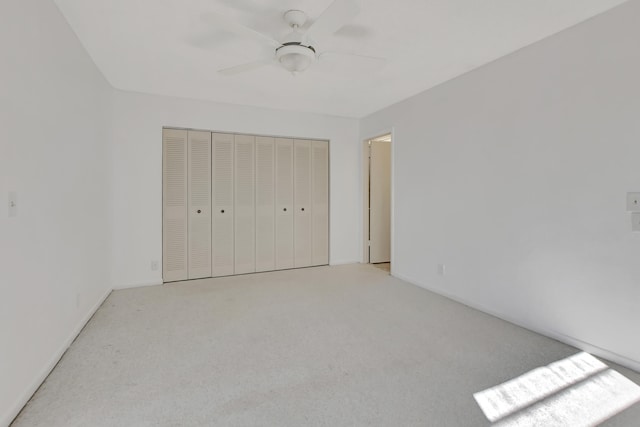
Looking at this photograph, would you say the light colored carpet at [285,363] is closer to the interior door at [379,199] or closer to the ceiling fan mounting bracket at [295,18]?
the interior door at [379,199]

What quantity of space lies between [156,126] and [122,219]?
120 centimetres

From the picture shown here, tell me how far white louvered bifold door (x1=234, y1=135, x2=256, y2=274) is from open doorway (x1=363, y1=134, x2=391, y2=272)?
69.7 inches

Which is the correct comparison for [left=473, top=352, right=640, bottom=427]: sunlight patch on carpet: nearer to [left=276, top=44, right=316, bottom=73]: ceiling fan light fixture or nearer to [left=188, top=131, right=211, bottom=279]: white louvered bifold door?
[left=276, top=44, right=316, bottom=73]: ceiling fan light fixture

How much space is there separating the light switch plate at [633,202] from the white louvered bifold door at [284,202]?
3581mm

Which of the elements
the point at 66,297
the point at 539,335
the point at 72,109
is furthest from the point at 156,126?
the point at 539,335

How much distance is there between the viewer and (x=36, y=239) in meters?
1.81

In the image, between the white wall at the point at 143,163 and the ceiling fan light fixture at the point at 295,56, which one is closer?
the ceiling fan light fixture at the point at 295,56

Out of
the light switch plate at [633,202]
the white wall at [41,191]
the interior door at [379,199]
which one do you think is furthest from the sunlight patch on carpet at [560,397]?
the interior door at [379,199]

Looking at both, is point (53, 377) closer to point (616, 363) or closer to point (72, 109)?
point (72, 109)

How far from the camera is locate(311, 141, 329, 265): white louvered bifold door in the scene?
4.82 metres

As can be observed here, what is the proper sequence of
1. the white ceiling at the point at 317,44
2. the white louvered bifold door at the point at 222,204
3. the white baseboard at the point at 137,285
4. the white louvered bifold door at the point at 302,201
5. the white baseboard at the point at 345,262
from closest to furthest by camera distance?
1. the white ceiling at the point at 317,44
2. the white baseboard at the point at 137,285
3. the white louvered bifold door at the point at 222,204
4. the white louvered bifold door at the point at 302,201
5. the white baseboard at the point at 345,262

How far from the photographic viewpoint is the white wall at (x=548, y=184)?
2074 millimetres

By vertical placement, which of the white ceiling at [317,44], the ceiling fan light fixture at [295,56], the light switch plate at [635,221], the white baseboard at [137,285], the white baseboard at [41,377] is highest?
the white ceiling at [317,44]

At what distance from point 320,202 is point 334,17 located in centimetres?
323
